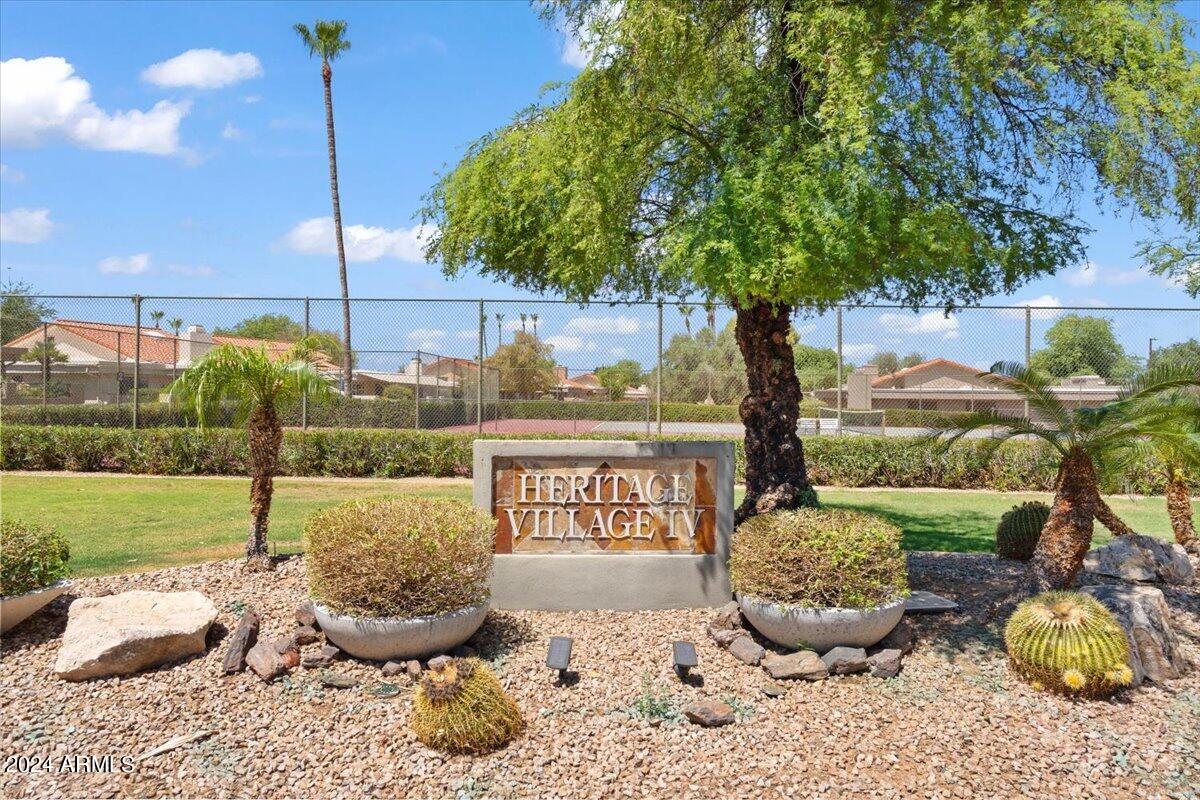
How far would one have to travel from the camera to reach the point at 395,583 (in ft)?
17.2

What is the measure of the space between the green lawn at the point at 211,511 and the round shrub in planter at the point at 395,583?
3585mm

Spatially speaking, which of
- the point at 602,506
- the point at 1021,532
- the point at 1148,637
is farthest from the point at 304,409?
the point at 1148,637

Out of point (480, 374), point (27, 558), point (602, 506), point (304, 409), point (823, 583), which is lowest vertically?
point (823, 583)

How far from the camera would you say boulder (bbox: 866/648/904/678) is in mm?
5379

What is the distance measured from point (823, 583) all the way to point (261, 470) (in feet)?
16.2

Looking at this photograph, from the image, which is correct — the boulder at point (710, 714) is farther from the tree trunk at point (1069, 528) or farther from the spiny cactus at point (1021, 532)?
the spiny cactus at point (1021, 532)

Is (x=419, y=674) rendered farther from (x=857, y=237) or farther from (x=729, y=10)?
(x=729, y=10)

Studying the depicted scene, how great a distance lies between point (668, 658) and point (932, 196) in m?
4.07

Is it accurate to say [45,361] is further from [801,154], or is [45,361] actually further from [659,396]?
[801,154]

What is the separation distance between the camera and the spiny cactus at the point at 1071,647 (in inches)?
201

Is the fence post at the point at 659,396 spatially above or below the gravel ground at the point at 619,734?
above

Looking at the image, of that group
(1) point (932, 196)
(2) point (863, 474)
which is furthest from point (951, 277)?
(2) point (863, 474)

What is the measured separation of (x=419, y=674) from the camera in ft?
17.0

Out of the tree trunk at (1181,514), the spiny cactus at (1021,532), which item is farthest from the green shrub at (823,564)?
the tree trunk at (1181,514)
